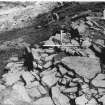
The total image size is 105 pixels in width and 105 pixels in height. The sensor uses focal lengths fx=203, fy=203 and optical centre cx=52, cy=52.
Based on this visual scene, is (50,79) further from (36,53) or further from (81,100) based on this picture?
(36,53)

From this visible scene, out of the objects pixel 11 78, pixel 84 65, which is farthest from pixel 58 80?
pixel 11 78

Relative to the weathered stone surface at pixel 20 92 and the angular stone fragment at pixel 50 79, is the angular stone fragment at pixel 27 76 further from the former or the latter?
the angular stone fragment at pixel 50 79

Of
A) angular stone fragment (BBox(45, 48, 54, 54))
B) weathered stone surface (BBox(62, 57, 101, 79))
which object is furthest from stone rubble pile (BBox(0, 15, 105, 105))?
angular stone fragment (BBox(45, 48, 54, 54))

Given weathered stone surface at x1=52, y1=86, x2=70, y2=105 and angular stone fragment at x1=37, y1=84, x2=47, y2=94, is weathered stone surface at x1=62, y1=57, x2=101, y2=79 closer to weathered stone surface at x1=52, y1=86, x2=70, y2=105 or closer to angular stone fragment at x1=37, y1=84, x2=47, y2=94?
weathered stone surface at x1=52, y1=86, x2=70, y2=105

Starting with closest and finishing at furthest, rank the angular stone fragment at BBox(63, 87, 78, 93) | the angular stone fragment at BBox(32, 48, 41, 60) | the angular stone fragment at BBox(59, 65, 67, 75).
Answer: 1. the angular stone fragment at BBox(63, 87, 78, 93)
2. the angular stone fragment at BBox(59, 65, 67, 75)
3. the angular stone fragment at BBox(32, 48, 41, 60)

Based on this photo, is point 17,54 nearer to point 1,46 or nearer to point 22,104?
point 1,46

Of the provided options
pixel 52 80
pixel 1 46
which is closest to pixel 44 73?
pixel 52 80
